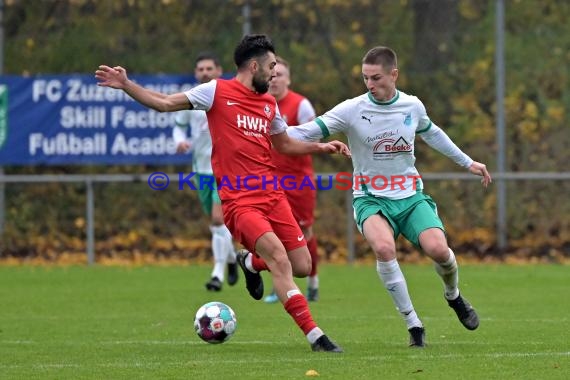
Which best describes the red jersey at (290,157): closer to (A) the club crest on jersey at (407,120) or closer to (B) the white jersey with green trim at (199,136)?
(B) the white jersey with green trim at (199,136)

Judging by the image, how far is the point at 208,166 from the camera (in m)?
13.8

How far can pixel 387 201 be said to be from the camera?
870 cm

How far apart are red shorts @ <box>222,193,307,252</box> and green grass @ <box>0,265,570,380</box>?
0.73 metres

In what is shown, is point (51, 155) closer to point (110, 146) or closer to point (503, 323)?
point (110, 146)

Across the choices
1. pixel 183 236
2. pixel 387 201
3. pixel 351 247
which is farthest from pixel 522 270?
pixel 387 201

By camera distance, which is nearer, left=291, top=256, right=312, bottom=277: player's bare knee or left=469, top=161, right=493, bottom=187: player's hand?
left=291, top=256, right=312, bottom=277: player's bare knee

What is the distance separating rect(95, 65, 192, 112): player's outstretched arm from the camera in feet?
25.5

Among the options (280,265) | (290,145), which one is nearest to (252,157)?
(290,145)

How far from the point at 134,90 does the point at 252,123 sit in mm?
974

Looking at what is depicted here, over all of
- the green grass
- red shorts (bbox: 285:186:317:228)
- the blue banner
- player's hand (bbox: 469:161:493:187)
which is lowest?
the green grass

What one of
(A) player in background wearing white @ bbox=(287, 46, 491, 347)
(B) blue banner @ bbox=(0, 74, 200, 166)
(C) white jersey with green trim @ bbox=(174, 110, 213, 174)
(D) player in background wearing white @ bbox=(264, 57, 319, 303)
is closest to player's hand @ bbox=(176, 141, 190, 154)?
(C) white jersey with green trim @ bbox=(174, 110, 213, 174)

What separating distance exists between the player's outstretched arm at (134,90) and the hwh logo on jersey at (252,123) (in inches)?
18.3

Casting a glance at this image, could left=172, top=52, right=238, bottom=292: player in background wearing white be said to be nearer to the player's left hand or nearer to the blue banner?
the blue banner

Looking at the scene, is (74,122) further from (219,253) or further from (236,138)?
(236,138)
